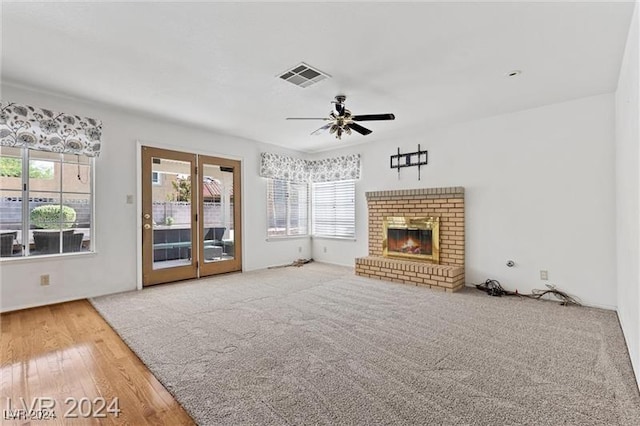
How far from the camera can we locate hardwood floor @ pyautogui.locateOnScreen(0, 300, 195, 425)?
1.77 metres

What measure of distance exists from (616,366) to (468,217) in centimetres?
269

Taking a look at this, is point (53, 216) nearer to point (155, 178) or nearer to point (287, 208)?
point (155, 178)

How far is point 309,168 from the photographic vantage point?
6.97 m

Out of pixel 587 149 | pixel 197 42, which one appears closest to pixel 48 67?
pixel 197 42

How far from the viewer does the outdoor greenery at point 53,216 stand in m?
3.74

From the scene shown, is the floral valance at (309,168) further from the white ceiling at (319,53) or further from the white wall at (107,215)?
the white ceiling at (319,53)

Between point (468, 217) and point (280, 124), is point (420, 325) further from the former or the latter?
point (280, 124)

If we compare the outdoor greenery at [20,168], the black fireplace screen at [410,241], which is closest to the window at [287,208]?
the black fireplace screen at [410,241]

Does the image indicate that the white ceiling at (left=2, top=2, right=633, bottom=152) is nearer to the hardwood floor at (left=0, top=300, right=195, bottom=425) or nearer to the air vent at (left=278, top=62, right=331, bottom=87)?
the air vent at (left=278, top=62, right=331, bottom=87)

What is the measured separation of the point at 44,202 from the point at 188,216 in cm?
178

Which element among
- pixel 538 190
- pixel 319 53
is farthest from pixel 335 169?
pixel 319 53

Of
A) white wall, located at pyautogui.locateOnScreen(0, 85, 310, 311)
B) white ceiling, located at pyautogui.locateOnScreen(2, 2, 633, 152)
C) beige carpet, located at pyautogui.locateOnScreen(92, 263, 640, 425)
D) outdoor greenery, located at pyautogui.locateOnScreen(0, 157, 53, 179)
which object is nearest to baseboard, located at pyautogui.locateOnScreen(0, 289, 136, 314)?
white wall, located at pyautogui.locateOnScreen(0, 85, 310, 311)

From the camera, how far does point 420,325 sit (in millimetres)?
3045

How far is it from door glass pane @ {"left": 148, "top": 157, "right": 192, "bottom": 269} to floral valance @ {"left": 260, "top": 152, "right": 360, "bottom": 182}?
1.55m
